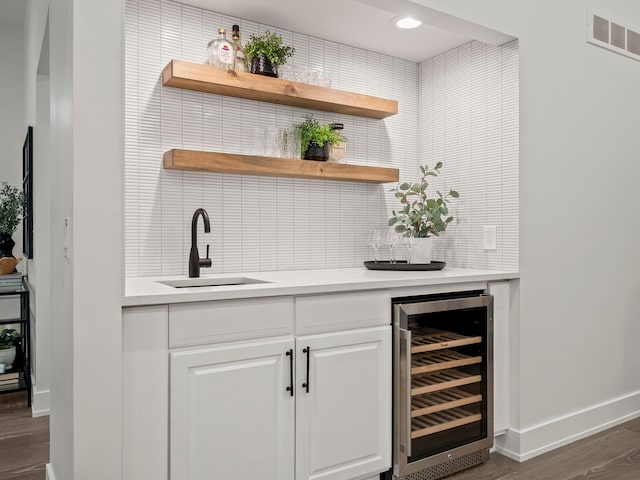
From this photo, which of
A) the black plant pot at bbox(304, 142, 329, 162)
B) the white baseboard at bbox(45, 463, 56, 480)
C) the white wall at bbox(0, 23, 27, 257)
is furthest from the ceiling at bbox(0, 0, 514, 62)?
the white wall at bbox(0, 23, 27, 257)

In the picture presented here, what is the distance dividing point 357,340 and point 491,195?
3.75 feet

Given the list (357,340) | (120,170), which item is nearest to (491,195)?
(357,340)

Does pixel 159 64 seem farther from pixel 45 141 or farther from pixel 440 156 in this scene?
pixel 440 156

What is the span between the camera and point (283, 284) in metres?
Result: 1.93

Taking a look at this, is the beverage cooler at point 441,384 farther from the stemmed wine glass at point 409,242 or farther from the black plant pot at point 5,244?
the black plant pot at point 5,244

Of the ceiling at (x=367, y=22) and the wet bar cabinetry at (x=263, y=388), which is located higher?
the ceiling at (x=367, y=22)

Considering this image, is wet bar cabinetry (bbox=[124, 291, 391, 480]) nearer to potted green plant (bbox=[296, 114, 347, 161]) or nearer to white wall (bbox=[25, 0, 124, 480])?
white wall (bbox=[25, 0, 124, 480])

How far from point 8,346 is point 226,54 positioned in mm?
2438

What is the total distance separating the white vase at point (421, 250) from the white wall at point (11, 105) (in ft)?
11.4

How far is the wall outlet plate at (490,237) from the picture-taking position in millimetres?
2635

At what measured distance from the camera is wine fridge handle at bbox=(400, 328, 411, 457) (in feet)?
7.04

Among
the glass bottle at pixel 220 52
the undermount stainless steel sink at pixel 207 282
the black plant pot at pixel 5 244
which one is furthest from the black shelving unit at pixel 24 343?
the glass bottle at pixel 220 52

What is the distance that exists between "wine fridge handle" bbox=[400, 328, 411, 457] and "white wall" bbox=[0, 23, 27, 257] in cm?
371

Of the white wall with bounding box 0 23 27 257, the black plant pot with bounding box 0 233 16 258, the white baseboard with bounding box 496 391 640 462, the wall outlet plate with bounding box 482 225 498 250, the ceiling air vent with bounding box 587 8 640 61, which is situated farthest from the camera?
the white wall with bounding box 0 23 27 257
